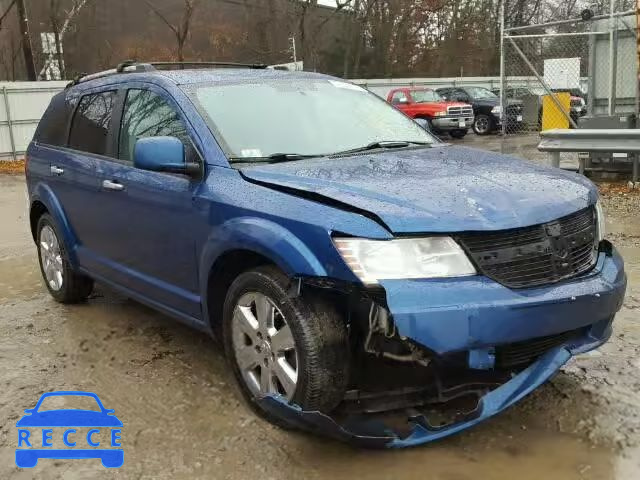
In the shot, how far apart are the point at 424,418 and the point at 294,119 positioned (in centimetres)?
196

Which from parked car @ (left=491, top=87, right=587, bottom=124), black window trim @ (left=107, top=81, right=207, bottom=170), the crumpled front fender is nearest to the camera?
the crumpled front fender

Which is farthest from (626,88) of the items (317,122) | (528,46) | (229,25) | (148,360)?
(229,25)

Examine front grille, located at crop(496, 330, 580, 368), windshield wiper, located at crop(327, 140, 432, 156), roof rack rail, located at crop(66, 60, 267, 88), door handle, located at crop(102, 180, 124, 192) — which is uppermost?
roof rack rail, located at crop(66, 60, 267, 88)

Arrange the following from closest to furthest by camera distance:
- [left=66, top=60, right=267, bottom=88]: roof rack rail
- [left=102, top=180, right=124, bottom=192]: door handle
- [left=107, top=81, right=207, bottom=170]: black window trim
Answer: [left=107, top=81, right=207, bottom=170]: black window trim < [left=102, top=180, right=124, bottom=192]: door handle < [left=66, top=60, right=267, bottom=88]: roof rack rail

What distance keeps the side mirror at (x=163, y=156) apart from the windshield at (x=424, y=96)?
20.1 meters

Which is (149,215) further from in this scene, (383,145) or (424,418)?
(424,418)

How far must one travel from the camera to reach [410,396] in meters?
3.17

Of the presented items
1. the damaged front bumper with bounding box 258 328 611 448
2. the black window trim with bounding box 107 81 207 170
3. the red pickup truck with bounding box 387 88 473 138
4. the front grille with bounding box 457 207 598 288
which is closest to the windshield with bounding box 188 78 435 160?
the black window trim with bounding box 107 81 207 170

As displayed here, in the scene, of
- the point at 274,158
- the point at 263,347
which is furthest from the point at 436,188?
the point at 263,347

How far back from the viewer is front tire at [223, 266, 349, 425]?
9.93 ft

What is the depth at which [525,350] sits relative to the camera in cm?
303

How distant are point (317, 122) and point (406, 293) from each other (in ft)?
5.51

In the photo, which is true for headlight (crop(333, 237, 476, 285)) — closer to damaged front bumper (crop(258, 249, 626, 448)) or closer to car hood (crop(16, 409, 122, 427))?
damaged front bumper (crop(258, 249, 626, 448))

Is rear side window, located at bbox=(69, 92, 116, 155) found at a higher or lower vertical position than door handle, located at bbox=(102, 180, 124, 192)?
higher
